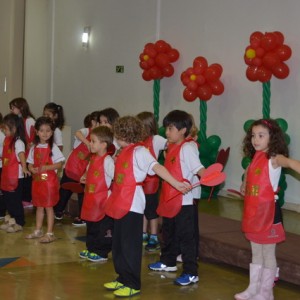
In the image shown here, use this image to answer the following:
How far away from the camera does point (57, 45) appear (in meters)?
13.8

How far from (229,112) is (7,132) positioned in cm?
368

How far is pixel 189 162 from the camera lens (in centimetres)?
507

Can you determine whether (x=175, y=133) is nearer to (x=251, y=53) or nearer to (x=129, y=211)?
(x=129, y=211)

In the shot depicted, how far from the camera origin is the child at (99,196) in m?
5.64

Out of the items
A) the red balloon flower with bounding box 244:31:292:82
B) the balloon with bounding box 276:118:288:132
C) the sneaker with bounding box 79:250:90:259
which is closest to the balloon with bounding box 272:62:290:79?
the red balloon flower with bounding box 244:31:292:82

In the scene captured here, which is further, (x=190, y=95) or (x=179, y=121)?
(x=190, y=95)

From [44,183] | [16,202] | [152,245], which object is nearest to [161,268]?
[152,245]

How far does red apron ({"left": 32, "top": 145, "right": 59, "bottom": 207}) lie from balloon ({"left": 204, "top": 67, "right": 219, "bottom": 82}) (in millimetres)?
3162

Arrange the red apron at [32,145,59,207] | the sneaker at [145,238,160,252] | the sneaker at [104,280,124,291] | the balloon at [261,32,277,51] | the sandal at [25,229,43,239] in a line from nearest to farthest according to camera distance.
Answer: the sneaker at [104,280,124,291] < the sneaker at [145,238,160,252] < the red apron at [32,145,59,207] < the sandal at [25,229,43,239] < the balloon at [261,32,277,51]

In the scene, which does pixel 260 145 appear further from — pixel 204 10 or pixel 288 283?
pixel 204 10

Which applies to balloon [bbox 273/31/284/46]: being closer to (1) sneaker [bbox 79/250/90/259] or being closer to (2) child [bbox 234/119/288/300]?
(2) child [bbox 234/119/288/300]

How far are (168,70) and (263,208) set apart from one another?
5770 mm

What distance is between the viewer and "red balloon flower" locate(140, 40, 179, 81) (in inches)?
388

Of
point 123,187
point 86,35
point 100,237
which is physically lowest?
point 100,237
